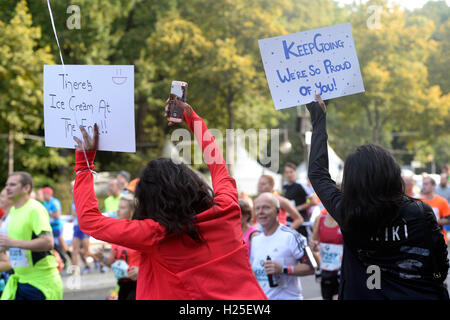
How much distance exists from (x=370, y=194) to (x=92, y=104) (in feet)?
4.34

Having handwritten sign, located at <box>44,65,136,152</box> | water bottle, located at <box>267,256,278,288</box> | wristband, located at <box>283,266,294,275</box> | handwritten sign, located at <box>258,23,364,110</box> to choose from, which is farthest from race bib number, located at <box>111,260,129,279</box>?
handwritten sign, located at <box>258,23,364,110</box>

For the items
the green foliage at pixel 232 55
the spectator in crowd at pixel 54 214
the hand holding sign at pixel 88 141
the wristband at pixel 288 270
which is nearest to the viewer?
the hand holding sign at pixel 88 141

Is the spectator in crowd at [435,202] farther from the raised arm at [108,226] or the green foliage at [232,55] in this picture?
the green foliage at [232,55]

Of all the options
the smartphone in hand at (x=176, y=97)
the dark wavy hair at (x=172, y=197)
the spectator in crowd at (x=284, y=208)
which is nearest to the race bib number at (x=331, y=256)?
the spectator in crowd at (x=284, y=208)

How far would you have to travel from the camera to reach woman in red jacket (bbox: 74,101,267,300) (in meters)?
2.54

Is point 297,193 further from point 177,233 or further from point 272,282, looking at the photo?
point 177,233

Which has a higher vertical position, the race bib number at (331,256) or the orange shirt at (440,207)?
the orange shirt at (440,207)

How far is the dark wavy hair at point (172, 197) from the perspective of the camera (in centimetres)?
256

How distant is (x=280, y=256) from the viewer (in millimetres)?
5086

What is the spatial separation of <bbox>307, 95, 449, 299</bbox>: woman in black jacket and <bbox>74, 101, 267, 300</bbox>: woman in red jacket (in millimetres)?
473

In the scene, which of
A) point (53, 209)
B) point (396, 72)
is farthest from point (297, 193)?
point (396, 72)

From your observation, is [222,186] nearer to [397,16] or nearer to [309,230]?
[309,230]

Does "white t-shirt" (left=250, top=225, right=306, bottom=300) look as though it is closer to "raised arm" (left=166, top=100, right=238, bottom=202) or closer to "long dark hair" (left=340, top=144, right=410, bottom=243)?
"raised arm" (left=166, top=100, right=238, bottom=202)

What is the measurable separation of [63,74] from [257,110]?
23.7 meters
